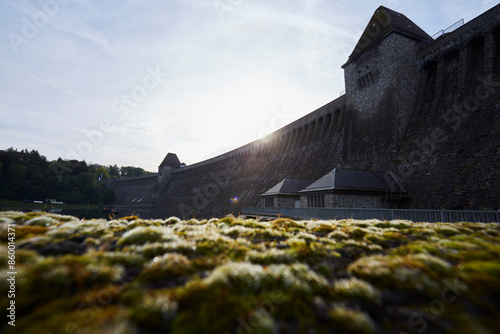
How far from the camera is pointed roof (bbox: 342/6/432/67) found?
2728cm

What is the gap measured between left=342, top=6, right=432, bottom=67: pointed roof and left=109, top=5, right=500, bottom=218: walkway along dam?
143 millimetres

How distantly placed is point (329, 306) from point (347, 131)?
105ft

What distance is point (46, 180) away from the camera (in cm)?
9056

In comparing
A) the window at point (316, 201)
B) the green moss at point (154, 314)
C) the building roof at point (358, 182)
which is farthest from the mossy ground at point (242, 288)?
the window at point (316, 201)

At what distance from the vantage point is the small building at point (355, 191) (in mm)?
20156

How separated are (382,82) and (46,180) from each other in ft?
384

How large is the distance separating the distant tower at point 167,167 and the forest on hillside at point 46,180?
3766 centimetres

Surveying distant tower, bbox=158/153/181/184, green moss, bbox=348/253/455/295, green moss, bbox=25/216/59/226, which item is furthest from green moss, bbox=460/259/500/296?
distant tower, bbox=158/153/181/184

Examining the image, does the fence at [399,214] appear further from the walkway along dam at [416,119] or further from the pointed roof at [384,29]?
the pointed roof at [384,29]

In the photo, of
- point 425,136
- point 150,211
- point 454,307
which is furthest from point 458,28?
point 150,211

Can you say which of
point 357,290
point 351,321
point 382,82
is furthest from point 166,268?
point 382,82

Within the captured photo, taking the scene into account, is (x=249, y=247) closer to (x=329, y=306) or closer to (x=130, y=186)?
(x=329, y=306)

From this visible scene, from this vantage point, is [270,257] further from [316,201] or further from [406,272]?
[316,201]

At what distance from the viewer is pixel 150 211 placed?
86.4 meters
